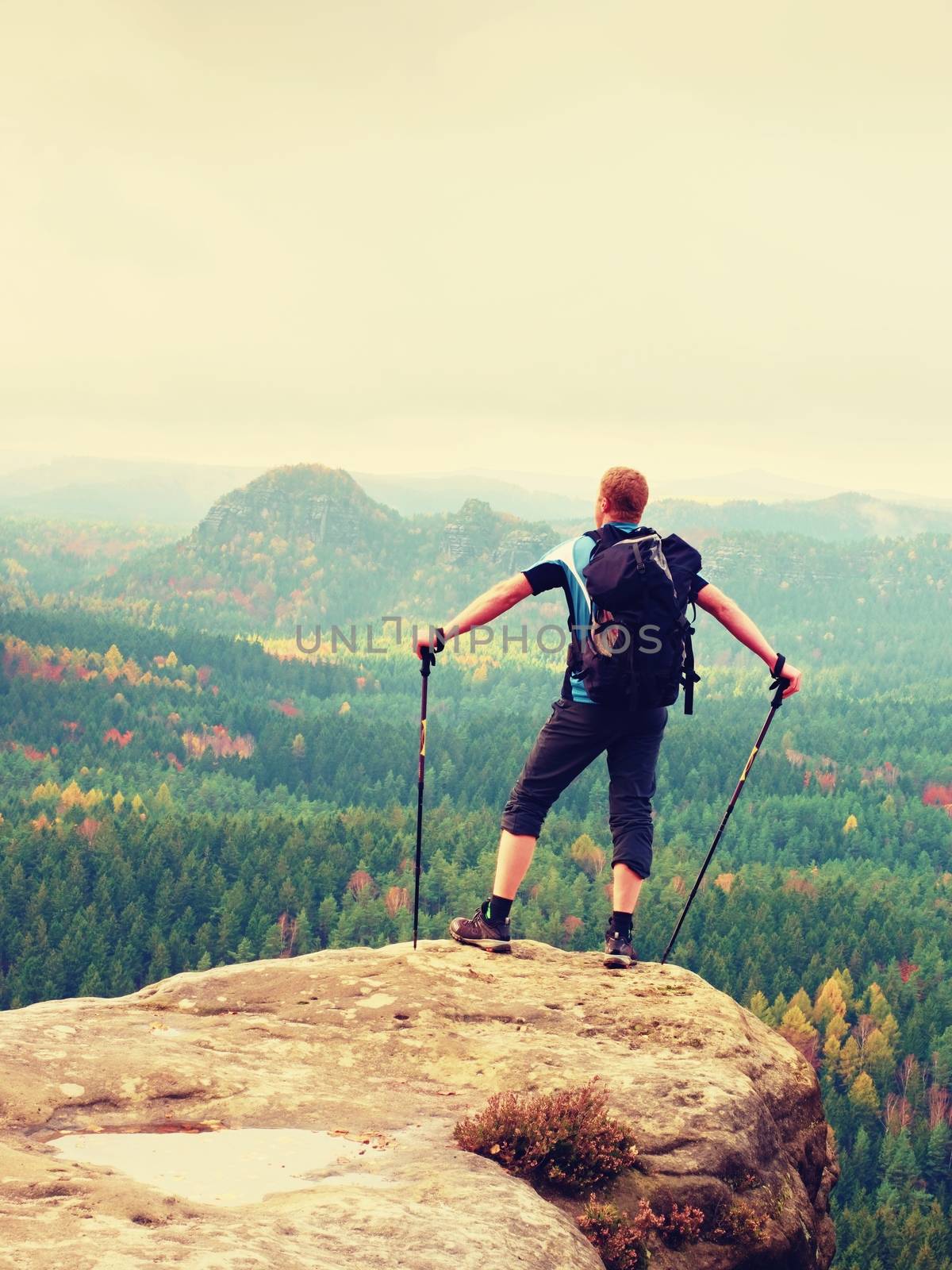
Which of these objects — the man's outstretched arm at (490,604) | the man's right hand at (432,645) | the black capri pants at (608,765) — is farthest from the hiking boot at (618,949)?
the man's outstretched arm at (490,604)

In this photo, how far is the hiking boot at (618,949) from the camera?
1588cm

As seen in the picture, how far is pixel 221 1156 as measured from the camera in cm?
1056

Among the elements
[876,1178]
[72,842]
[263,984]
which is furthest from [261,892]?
[263,984]

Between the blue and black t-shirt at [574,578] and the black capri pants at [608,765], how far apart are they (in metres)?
0.34

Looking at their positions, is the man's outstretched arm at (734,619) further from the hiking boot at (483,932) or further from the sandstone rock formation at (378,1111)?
the hiking boot at (483,932)

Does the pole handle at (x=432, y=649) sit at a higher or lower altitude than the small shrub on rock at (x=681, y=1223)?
higher

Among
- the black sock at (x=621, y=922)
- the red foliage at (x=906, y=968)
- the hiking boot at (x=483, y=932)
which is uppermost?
the black sock at (x=621, y=922)

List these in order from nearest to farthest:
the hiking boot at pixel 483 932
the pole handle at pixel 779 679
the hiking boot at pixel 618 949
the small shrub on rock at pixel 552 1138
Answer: the small shrub on rock at pixel 552 1138
the pole handle at pixel 779 679
the hiking boot at pixel 618 949
the hiking boot at pixel 483 932

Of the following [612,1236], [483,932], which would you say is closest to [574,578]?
[483,932]

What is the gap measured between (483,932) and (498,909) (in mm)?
642

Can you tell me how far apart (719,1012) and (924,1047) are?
124 meters

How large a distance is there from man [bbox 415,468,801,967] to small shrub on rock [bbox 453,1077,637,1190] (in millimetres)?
3466

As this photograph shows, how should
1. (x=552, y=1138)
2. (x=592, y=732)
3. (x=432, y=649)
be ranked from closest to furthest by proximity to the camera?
(x=552, y=1138) < (x=592, y=732) < (x=432, y=649)

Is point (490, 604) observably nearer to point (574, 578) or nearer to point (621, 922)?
point (574, 578)
